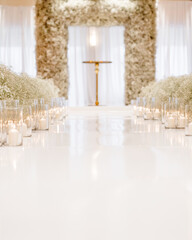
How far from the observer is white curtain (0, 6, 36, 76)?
12320 mm

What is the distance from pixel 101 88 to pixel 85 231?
11.5 meters

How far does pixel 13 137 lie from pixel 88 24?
9527mm

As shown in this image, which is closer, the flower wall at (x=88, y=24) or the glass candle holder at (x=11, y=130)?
the glass candle holder at (x=11, y=130)

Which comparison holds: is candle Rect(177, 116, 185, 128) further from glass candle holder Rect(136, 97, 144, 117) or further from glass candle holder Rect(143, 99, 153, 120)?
glass candle holder Rect(136, 97, 144, 117)

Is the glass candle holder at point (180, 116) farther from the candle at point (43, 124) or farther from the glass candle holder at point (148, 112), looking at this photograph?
the glass candle holder at point (148, 112)

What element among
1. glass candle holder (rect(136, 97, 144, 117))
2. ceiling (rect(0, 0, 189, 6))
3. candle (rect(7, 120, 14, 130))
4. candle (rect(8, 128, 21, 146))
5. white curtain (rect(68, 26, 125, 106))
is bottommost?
candle (rect(8, 128, 21, 146))

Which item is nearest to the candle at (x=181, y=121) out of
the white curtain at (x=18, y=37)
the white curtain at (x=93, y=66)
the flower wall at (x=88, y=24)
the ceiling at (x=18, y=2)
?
the flower wall at (x=88, y=24)

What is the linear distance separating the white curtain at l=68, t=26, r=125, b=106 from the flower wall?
0.42 m

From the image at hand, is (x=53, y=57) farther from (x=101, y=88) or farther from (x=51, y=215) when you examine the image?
(x=51, y=215)

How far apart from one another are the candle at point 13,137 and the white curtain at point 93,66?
32.0 feet

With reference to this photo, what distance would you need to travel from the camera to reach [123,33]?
12.1m

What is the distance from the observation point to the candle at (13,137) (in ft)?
8.43

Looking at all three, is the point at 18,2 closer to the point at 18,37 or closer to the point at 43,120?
the point at 18,37

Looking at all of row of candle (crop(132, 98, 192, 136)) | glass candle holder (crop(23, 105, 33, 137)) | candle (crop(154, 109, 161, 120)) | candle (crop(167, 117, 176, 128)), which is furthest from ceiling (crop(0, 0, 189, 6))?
glass candle holder (crop(23, 105, 33, 137))
